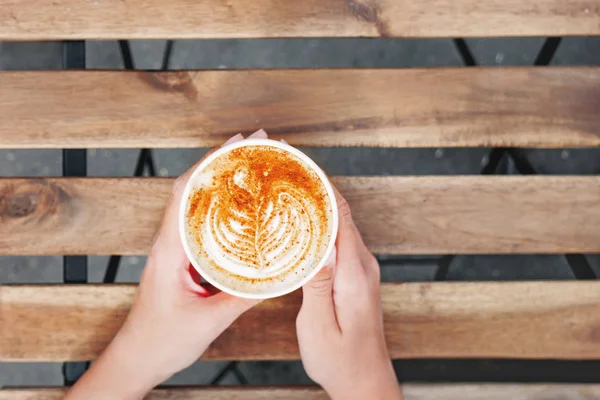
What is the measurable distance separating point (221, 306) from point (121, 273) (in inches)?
23.6

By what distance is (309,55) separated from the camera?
1406 millimetres

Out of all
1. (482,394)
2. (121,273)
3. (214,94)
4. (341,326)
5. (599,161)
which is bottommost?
(121,273)

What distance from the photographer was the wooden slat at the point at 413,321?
1.04 metres

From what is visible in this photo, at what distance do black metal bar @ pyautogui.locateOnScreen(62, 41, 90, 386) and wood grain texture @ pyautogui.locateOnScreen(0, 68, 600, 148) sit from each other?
0.05 m

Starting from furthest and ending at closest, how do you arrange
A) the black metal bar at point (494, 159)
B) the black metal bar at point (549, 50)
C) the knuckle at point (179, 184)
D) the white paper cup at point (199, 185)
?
the black metal bar at point (494, 159)
the black metal bar at point (549, 50)
the knuckle at point (179, 184)
the white paper cup at point (199, 185)

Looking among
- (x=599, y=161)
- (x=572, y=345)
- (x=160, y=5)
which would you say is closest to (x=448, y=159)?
(x=599, y=161)

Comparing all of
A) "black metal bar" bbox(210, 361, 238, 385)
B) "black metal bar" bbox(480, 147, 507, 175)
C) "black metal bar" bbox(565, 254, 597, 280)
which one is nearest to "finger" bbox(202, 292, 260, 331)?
"black metal bar" bbox(210, 361, 238, 385)

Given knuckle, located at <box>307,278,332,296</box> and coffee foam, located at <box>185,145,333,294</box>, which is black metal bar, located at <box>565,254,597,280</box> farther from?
coffee foam, located at <box>185,145,333,294</box>

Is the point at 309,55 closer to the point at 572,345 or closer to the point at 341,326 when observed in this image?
the point at 341,326

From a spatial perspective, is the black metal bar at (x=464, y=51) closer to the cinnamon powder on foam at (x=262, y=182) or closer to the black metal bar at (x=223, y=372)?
the cinnamon powder on foam at (x=262, y=182)

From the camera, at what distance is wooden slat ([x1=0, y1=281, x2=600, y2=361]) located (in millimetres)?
1039

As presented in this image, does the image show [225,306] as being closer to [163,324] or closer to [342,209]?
[163,324]

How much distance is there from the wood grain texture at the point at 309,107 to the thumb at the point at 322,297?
255 millimetres

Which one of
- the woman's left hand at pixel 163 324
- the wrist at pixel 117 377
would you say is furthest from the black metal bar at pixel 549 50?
the wrist at pixel 117 377
